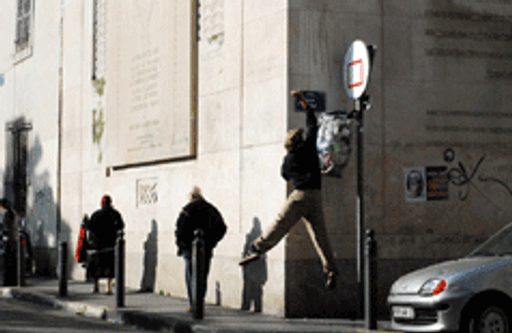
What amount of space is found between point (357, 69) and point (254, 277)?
10.8ft

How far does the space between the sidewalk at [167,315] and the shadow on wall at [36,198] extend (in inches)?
156

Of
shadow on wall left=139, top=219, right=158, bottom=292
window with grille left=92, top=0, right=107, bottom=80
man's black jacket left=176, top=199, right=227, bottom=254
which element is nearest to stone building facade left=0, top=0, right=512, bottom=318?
shadow on wall left=139, top=219, right=158, bottom=292

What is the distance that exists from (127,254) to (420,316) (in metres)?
8.11

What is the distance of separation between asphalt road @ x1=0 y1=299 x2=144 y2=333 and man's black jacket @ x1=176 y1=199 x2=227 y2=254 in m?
1.67

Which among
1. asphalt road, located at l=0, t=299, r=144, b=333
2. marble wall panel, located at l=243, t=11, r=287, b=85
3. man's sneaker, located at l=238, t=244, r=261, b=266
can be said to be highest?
marble wall panel, located at l=243, t=11, r=287, b=85

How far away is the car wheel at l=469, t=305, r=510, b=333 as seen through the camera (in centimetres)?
842

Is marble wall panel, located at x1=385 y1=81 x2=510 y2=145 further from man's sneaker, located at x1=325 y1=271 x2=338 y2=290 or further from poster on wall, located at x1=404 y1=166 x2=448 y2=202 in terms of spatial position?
man's sneaker, located at x1=325 y1=271 x2=338 y2=290

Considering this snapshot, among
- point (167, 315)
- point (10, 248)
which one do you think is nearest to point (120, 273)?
point (167, 315)

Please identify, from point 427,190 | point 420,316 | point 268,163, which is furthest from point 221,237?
point 420,316

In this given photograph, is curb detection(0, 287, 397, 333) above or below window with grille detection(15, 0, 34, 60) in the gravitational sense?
below

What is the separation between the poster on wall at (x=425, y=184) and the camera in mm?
11578

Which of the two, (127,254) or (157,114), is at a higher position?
(157,114)

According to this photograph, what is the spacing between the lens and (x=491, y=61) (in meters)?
12.0

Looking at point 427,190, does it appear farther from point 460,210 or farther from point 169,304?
point 169,304
